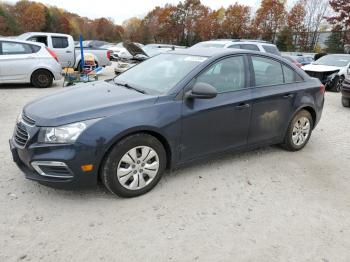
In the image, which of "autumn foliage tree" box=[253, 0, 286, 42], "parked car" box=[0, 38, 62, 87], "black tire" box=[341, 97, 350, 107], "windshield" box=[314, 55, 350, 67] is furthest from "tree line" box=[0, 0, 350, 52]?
"parked car" box=[0, 38, 62, 87]

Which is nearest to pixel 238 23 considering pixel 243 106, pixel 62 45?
pixel 62 45

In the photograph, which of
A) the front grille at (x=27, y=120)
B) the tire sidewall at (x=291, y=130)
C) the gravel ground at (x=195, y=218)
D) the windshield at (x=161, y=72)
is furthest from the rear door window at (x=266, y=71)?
the front grille at (x=27, y=120)

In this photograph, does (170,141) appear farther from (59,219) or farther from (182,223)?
(59,219)

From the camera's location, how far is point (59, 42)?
1332 cm

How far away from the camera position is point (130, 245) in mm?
2877

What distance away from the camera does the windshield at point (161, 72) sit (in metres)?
3.94

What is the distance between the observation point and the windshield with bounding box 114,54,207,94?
155 inches

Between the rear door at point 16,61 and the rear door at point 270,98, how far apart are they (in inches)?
305

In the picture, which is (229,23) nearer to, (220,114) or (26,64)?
(26,64)

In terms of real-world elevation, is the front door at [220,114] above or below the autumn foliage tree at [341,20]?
below

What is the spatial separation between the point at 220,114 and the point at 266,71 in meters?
1.14

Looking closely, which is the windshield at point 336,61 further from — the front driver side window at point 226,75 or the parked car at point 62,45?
the front driver side window at point 226,75

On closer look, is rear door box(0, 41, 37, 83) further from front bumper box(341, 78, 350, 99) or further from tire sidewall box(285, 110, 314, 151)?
front bumper box(341, 78, 350, 99)

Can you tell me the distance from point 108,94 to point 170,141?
2.99 feet
